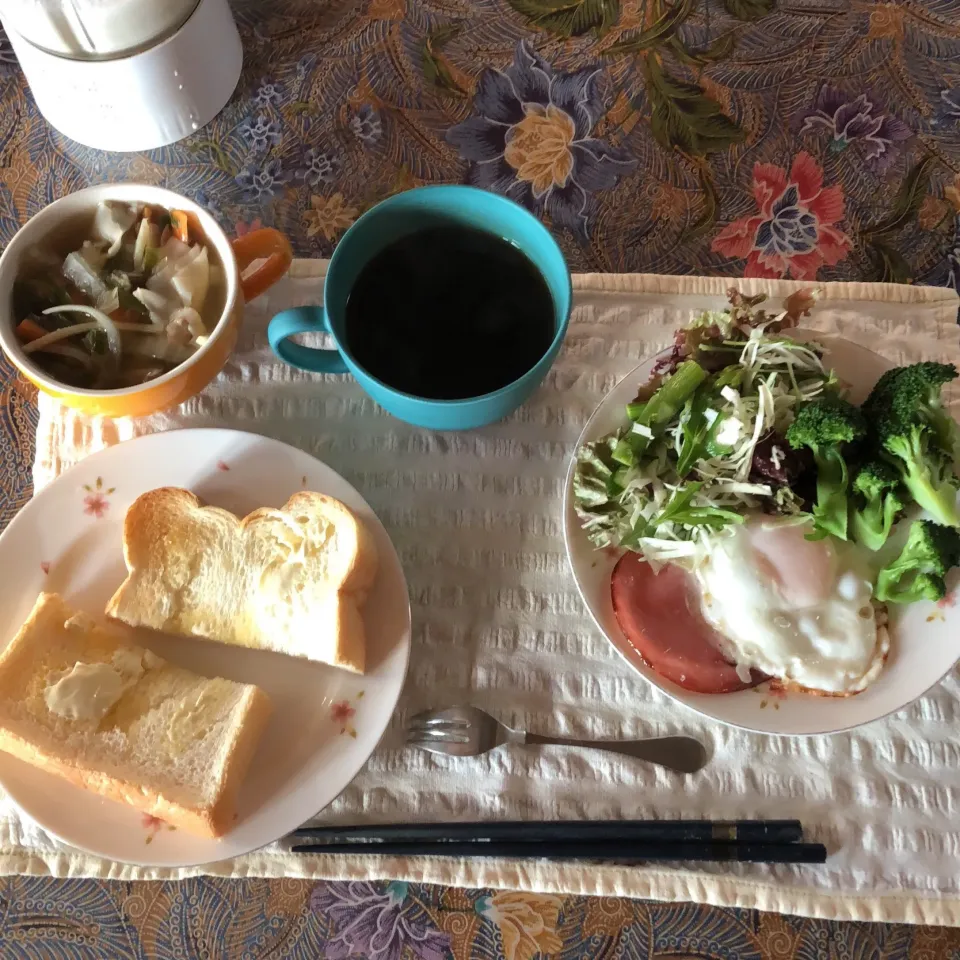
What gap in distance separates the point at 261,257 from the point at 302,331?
0.17 meters

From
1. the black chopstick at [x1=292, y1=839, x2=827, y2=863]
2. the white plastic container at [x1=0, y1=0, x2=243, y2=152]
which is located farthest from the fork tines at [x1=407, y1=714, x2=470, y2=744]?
the white plastic container at [x1=0, y1=0, x2=243, y2=152]

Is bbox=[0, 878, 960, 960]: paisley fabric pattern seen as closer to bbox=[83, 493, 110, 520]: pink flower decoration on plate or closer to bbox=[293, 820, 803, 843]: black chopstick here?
bbox=[293, 820, 803, 843]: black chopstick

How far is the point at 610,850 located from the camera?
88cm

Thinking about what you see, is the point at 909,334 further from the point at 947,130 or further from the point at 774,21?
the point at 774,21

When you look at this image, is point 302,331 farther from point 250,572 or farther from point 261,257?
point 250,572

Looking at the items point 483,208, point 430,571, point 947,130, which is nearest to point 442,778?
point 430,571

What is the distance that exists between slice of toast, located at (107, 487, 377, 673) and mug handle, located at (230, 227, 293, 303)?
27 cm

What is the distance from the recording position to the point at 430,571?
3.28ft

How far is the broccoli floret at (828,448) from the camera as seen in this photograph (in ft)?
2.73

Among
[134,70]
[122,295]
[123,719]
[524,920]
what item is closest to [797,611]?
[524,920]

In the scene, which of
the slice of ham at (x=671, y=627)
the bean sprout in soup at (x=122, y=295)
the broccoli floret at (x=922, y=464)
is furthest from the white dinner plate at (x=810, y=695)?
the bean sprout in soup at (x=122, y=295)

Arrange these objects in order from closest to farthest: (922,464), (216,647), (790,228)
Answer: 1. (922,464)
2. (216,647)
3. (790,228)

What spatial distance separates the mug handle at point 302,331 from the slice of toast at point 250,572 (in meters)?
0.15

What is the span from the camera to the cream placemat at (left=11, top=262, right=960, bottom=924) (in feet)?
2.95
